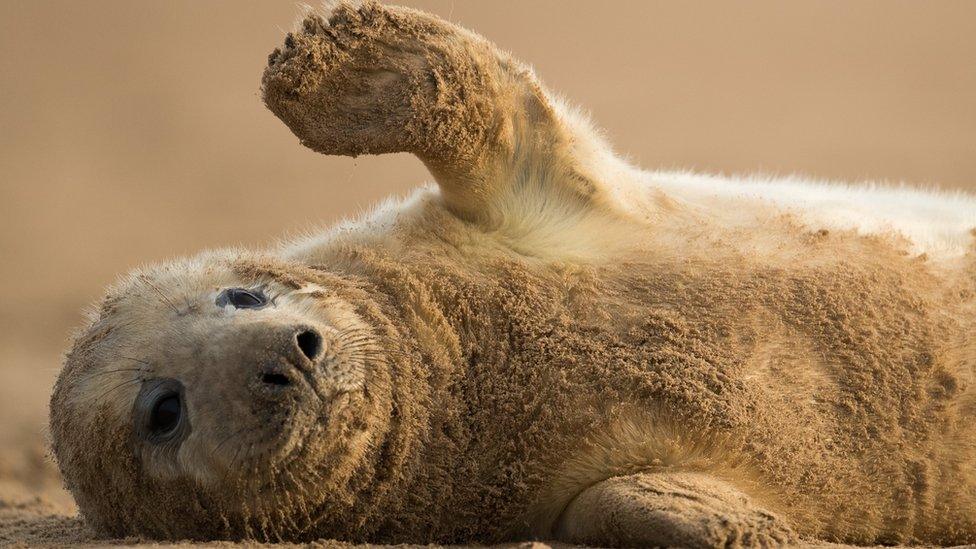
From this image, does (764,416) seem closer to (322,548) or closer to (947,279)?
(947,279)

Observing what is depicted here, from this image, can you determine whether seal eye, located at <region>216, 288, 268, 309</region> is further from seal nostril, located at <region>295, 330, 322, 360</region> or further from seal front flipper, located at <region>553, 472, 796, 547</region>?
seal front flipper, located at <region>553, 472, 796, 547</region>

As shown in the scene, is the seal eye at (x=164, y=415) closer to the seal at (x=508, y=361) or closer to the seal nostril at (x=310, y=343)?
the seal at (x=508, y=361)

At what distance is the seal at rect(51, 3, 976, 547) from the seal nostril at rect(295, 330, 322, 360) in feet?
0.04

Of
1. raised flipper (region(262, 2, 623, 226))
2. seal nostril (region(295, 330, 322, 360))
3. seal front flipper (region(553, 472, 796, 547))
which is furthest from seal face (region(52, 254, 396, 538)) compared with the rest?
seal front flipper (region(553, 472, 796, 547))

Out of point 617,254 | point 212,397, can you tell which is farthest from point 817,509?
point 212,397

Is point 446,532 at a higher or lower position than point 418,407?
lower

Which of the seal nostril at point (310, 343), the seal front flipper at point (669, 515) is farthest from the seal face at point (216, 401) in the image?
the seal front flipper at point (669, 515)

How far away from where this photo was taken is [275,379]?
314cm

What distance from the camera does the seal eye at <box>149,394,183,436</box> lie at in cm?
345

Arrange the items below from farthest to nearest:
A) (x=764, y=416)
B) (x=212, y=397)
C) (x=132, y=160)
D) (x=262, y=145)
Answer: (x=262, y=145), (x=132, y=160), (x=764, y=416), (x=212, y=397)

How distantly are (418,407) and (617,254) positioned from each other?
33.8 inches

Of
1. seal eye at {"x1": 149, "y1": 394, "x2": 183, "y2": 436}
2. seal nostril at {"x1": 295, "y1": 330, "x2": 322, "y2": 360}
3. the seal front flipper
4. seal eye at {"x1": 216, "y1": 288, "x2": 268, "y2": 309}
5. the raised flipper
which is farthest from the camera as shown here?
the raised flipper

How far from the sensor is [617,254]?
389 centimetres

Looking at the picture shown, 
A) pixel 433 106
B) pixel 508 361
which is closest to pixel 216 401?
pixel 508 361
